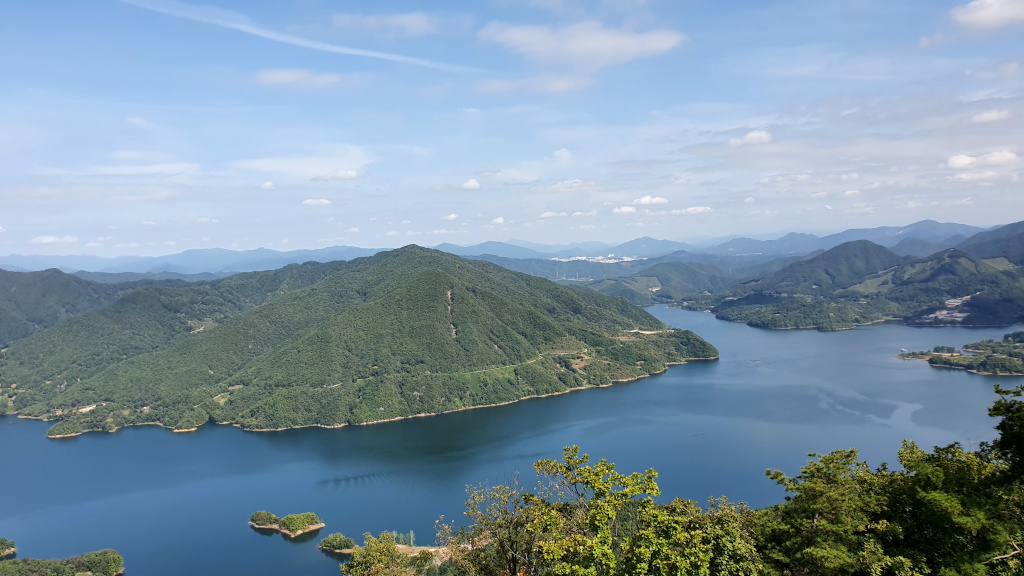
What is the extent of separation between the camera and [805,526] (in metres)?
19.4

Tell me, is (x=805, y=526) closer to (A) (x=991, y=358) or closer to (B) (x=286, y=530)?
(B) (x=286, y=530)

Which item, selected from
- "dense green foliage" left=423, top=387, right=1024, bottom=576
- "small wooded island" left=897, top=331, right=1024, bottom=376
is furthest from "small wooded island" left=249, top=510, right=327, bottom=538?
"small wooded island" left=897, top=331, right=1024, bottom=376

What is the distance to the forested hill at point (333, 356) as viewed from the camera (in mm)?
113750

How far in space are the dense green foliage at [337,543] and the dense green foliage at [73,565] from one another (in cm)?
2272

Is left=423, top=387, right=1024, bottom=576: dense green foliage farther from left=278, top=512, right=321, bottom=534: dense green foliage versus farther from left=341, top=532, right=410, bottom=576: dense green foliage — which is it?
left=278, top=512, right=321, bottom=534: dense green foliage

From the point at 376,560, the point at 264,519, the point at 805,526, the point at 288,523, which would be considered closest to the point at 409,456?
the point at 288,523

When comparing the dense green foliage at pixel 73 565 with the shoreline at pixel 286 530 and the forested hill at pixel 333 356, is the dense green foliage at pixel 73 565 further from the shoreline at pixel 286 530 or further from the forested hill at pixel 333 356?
the forested hill at pixel 333 356

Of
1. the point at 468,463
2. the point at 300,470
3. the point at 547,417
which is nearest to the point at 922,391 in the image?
the point at 547,417

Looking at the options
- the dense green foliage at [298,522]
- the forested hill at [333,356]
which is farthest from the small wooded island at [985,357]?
the dense green foliage at [298,522]

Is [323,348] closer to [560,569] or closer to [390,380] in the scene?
[390,380]

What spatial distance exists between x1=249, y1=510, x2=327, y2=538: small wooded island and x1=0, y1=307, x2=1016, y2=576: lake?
4.30 feet

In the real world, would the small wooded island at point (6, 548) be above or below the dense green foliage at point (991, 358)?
below

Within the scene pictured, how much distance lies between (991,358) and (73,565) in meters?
171

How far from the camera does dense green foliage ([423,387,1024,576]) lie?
54.1 feet
